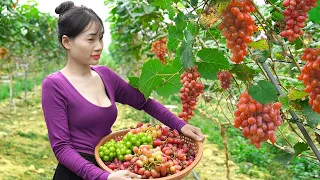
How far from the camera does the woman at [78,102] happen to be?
1784 millimetres

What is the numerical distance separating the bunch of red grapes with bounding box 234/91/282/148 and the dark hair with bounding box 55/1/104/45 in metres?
1.05

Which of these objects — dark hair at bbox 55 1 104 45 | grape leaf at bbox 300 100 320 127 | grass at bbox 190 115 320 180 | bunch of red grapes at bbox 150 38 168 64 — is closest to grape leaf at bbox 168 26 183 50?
grape leaf at bbox 300 100 320 127

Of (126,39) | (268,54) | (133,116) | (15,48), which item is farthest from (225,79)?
(15,48)

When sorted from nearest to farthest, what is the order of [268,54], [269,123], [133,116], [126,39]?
[269,123] → [268,54] → [126,39] → [133,116]

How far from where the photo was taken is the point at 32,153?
5.66 m

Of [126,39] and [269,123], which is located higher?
[269,123]

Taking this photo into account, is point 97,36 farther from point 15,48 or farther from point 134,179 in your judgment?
point 15,48

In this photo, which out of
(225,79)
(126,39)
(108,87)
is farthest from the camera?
(126,39)

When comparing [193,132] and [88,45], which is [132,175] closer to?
[193,132]

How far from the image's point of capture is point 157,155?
1.71m

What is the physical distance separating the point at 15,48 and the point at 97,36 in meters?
7.41

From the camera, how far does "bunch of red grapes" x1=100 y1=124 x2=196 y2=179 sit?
1.69 m

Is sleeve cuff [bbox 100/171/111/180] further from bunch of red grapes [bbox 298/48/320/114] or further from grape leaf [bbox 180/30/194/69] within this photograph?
bunch of red grapes [bbox 298/48/320/114]

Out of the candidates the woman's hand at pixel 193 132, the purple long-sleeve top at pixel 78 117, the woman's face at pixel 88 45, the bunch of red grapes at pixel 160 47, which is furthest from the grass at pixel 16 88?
the woman's hand at pixel 193 132
